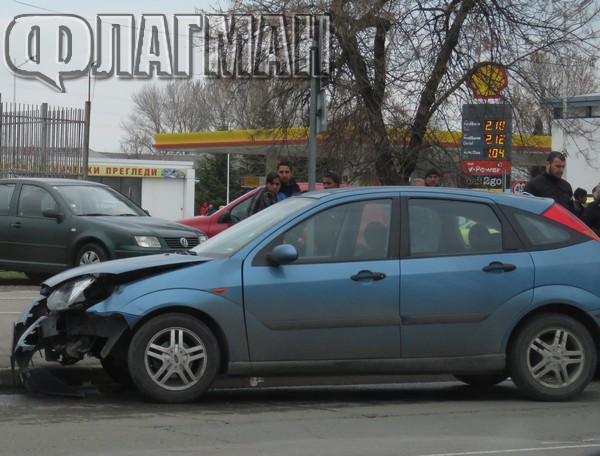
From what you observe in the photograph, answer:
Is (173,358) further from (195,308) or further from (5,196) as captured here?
(5,196)

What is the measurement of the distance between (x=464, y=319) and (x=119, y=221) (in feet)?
26.9

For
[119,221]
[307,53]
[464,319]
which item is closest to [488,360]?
[464,319]

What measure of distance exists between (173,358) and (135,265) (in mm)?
756

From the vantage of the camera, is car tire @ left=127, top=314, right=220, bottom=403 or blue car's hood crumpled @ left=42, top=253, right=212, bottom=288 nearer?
car tire @ left=127, top=314, right=220, bottom=403

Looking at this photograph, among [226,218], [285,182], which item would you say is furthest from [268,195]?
[226,218]

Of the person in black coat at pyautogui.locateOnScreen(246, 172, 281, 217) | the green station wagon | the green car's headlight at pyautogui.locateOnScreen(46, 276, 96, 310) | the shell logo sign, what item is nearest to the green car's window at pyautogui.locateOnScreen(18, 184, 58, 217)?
the green station wagon

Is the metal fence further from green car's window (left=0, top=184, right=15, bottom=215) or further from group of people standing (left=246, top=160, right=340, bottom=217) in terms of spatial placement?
group of people standing (left=246, top=160, right=340, bottom=217)

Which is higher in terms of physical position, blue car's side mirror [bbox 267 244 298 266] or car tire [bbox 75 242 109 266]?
blue car's side mirror [bbox 267 244 298 266]

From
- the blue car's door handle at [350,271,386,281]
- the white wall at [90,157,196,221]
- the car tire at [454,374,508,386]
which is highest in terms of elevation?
the white wall at [90,157,196,221]

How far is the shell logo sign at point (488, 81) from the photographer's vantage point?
20.1 metres

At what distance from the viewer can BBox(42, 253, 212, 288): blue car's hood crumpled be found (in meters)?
7.46

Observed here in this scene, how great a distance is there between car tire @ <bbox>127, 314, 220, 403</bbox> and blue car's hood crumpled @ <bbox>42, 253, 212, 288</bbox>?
401mm

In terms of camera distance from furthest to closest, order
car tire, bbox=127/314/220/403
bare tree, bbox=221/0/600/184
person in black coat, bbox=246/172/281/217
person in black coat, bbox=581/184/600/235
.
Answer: bare tree, bbox=221/0/600/184 < person in black coat, bbox=246/172/281/217 < person in black coat, bbox=581/184/600/235 < car tire, bbox=127/314/220/403

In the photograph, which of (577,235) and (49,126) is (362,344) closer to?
(577,235)
